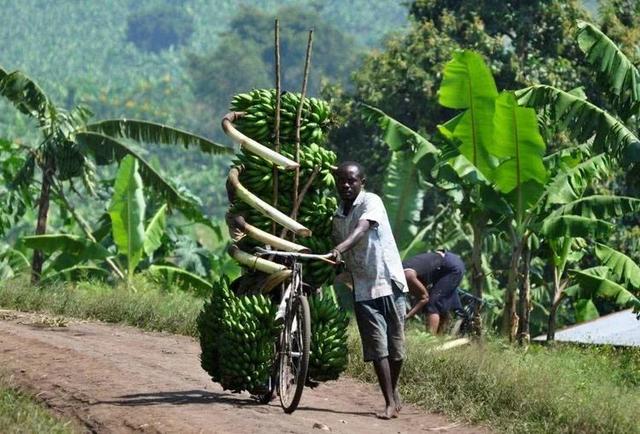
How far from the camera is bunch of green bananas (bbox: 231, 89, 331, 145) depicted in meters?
10.5

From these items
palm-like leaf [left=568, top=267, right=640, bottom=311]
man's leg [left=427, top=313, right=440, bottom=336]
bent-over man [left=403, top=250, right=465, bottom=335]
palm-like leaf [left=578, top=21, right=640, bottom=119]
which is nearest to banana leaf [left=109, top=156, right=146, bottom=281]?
bent-over man [left=403, top=250, right=465, bottom=335]

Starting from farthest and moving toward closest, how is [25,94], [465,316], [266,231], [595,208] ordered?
[25,94], [465,316], [595,208], [266,231]

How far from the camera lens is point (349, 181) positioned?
32.9 ft

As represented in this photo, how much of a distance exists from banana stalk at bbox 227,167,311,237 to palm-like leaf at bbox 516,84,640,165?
5.50m

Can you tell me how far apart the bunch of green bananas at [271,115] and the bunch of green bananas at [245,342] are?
1.21 meters

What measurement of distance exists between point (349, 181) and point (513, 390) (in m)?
1.93

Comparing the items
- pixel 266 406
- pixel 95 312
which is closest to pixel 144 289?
pixel 95 312

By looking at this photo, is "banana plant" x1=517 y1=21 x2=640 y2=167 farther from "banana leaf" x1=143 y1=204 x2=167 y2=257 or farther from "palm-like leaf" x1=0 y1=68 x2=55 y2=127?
"palm-like leaf" x1=0 y1=68 x2=55 y2=127

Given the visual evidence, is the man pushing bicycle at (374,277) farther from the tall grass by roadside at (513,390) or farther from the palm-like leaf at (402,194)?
the palm-like leaf at (402,194)

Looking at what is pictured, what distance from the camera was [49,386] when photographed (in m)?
10.6

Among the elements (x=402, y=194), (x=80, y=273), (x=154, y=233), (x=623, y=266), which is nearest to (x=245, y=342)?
(x=623, y=266)

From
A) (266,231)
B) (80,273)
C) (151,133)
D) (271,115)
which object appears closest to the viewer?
(266,231)

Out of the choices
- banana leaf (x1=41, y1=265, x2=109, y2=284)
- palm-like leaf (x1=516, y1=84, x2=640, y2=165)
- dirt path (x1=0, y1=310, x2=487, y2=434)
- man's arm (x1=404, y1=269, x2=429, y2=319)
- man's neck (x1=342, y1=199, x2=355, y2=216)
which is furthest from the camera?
banana leaf (x1=41, y1=265, x2=109, y2=284)

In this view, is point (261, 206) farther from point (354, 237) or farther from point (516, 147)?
point (516, 147)
